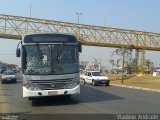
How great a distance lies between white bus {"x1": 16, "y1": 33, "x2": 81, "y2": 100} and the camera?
686 inches

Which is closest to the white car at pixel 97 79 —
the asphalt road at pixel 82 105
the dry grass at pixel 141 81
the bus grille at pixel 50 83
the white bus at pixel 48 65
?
the dry grass at pixel 141 81

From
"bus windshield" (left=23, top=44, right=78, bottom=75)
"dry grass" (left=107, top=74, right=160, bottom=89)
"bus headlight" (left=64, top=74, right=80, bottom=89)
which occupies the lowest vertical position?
"dry grass" (left=107, top=74, right=160, bottom=89)

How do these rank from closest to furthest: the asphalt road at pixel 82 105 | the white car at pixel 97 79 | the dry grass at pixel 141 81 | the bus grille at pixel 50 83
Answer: the asphalt road at pixel 82 105 → the bus grille at pixel 50 83 → the dry grass at pixel 141 81 → the white car at pixel 97 79

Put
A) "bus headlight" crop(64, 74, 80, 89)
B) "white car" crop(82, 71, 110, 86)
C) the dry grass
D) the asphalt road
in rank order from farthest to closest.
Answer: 1. "white car" crop(82, 71, 110, 86)
2. the dry grass
3. "bus headlight" crop(64, 74, 80, 89)
4. the asphalt road

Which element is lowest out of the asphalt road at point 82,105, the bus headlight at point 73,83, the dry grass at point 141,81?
the dry grass at point 141,81

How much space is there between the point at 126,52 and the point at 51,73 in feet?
151

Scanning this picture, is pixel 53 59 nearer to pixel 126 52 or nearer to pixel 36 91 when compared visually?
pixel 36 91

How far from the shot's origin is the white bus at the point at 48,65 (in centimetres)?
1742

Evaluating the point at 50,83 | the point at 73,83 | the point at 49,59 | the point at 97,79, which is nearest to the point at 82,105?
the point at 73,83

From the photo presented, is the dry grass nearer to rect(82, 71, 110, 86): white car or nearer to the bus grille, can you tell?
rect(82, 71, 110, 86): white car

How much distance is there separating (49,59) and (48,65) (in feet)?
0.98

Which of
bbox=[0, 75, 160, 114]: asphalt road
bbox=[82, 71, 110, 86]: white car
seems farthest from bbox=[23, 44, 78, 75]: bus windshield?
bbox=[82, 71, 110, 86]: white car

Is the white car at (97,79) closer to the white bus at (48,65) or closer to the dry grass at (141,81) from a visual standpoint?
the dry grass at (141,81)

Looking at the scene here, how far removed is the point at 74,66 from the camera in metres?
17.8
